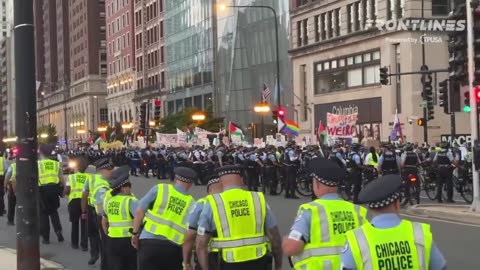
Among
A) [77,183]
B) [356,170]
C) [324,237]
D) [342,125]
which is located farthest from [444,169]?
[324,237]

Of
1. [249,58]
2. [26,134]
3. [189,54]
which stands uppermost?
[189,54]

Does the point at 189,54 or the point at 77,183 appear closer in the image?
the point at 77,183

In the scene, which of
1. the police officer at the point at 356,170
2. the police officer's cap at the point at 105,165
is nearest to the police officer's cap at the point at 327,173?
the police officer's cap at the point at 105,165

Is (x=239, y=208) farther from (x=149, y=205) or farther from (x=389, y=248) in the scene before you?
(x=389, y=248)

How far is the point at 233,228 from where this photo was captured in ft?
19.7

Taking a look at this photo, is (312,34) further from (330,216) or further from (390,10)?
(330,216)

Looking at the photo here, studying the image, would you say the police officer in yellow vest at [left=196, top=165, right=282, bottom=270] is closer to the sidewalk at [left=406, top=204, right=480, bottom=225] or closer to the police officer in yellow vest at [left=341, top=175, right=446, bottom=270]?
the police officer in yellow vest at [left=341, top=175, right=446, bottom=270]

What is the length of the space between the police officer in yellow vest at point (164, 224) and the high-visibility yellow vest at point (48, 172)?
6900mm

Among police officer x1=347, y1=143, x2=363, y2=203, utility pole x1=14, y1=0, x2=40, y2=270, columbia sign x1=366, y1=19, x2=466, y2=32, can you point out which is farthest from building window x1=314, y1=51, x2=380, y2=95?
utility pole x1=14, y1=0, x2=40, y2=270

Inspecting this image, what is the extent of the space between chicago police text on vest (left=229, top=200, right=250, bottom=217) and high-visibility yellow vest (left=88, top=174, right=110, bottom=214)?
339 centimetres

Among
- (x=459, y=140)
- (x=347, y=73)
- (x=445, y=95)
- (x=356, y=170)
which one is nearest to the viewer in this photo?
(x=356, y=170)

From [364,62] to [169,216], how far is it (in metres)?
44.6

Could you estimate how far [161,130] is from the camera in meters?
69.4

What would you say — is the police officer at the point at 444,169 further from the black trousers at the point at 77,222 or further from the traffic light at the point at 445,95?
the black trousers at the point at 77,222
